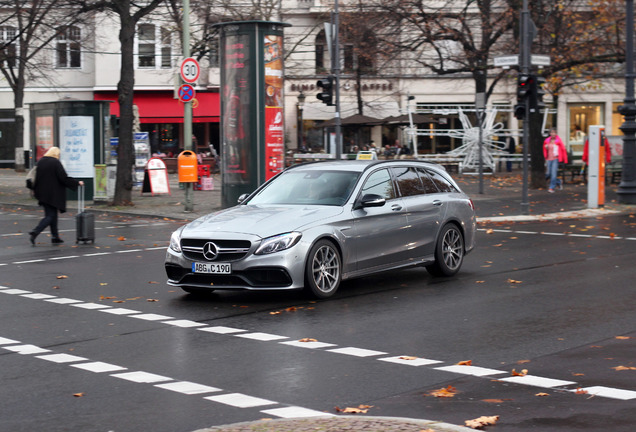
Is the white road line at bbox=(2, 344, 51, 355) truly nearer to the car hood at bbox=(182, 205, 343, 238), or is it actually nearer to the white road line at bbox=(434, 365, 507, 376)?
the car hood at bbox=(182, 205, 343, 238)

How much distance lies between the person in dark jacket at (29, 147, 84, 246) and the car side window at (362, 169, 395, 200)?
305 inches

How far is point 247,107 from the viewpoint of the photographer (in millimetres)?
24328

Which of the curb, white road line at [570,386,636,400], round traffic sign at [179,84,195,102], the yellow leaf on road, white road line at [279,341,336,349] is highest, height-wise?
round traffic sign at [179,84,195,102]

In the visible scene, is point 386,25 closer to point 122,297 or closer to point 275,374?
point 122,297

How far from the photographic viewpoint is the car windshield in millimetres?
11906

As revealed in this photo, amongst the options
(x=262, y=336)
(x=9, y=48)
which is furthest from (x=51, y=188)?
(x=9, y=48)

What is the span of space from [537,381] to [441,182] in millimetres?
6686

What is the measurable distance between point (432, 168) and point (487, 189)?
69.2 ft

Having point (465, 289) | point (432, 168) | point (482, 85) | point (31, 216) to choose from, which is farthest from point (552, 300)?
point (482, 85)

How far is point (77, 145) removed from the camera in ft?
93.4

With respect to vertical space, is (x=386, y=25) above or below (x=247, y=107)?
above

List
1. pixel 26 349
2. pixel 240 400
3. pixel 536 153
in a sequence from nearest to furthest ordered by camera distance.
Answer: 1. pixel 240 400
2. pixel 26 349
3. pixel 536 153

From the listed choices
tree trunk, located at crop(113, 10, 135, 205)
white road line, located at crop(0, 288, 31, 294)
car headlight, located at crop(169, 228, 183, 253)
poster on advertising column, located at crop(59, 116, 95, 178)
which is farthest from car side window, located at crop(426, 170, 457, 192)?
poster on advertising column, located at crop(59, 116, 95, 178)

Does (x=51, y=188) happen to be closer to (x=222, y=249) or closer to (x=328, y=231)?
(x=222, y=249)
